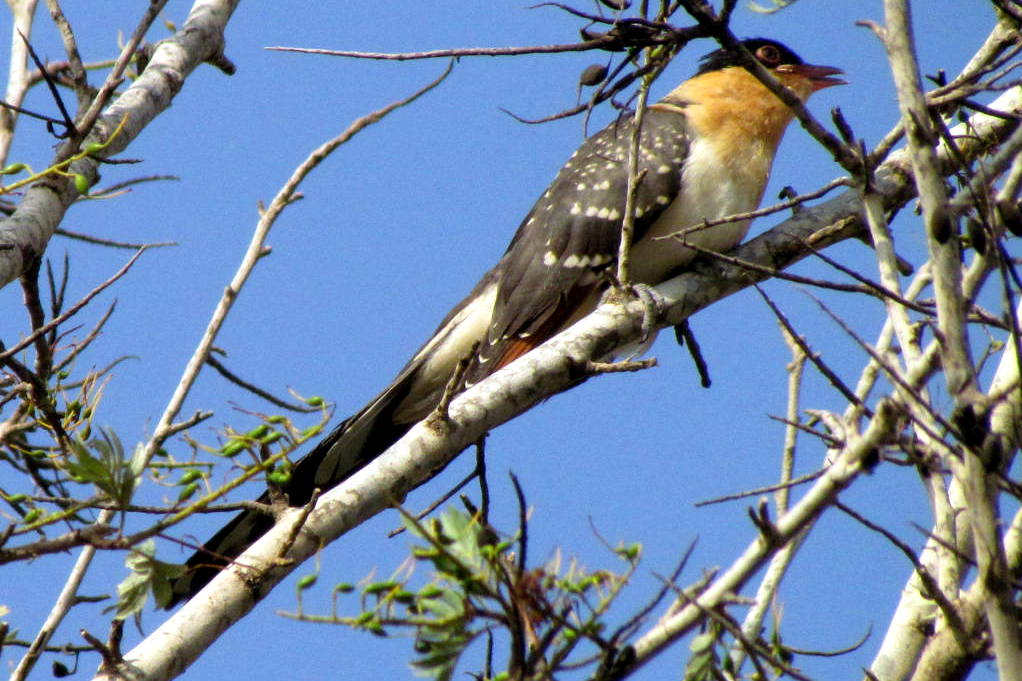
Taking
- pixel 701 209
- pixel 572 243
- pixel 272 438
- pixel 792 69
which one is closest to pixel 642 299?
pixel 572 243

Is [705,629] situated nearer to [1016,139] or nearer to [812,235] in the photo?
[1016,139]

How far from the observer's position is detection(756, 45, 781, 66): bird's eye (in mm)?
6164

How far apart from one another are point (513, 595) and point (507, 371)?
1.45 m

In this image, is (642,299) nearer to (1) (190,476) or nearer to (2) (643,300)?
(2) (643,300)

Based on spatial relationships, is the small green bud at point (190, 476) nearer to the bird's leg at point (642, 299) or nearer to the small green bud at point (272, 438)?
the small green bud at point (272, 438)

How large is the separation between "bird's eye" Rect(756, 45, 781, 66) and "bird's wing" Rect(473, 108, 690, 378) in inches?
34.6

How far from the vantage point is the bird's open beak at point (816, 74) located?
6051 millimetres

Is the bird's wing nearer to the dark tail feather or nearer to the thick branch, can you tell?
the dark tail feather

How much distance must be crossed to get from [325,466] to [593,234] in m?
1.59

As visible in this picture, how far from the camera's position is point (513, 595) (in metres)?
2.29

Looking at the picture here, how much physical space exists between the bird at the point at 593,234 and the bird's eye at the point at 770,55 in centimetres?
36

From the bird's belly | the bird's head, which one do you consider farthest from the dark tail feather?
the bird's head

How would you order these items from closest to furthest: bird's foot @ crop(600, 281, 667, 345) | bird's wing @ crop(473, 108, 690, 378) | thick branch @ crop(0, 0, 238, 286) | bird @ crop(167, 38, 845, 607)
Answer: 1. thick branch @ crop(0, 0, 238, 286)
2. bird's foot @ crop(600, 281, 667, 345)
3. bird @ crop(167, 38, 845, 607)
4. bird's wing @ crop(473, 108, 690, 378)

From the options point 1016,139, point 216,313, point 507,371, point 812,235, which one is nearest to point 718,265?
point 812,235
